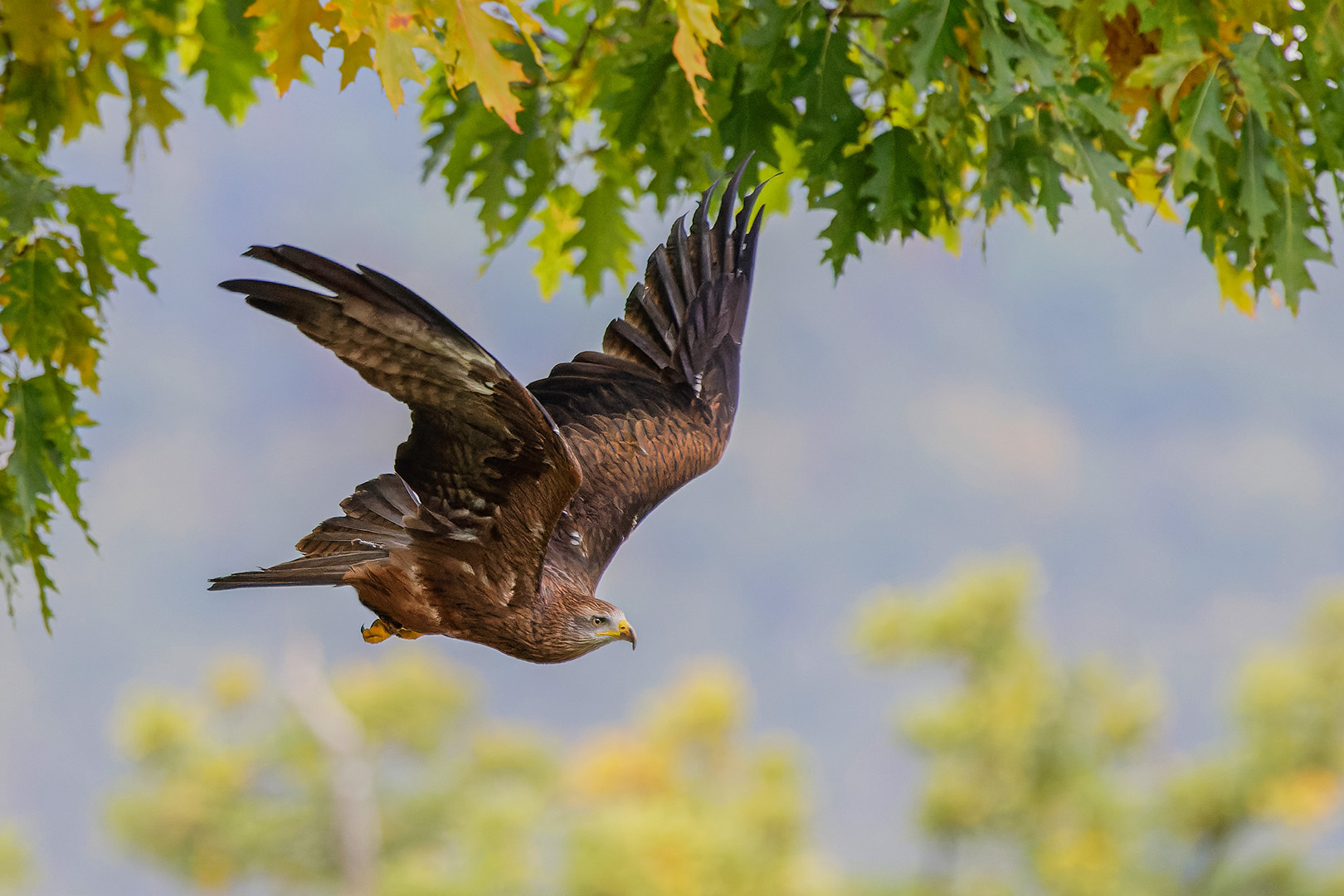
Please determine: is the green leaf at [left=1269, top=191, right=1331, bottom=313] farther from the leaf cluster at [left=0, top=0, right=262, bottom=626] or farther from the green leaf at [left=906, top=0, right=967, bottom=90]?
the leaf cluster at [left=0, top=0, right=262, bottom=626]

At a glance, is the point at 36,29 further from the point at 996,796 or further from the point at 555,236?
the point at 996,796

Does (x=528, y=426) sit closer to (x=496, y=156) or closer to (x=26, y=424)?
(x=26, y=424)

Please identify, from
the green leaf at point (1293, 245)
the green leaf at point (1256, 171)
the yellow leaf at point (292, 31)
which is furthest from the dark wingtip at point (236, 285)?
the green leaf at point (1293, 245)

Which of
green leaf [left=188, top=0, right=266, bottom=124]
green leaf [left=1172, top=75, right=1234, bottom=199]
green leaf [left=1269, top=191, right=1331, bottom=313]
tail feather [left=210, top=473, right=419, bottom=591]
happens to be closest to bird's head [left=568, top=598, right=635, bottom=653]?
tail feather [left=210, top=473, right=419, bottom=591]

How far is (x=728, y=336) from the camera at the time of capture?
259 centimetres

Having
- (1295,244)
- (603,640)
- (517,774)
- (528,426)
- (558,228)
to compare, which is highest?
(517,774)

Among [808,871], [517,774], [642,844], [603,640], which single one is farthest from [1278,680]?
[603,640]

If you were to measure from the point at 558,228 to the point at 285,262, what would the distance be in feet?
6.00

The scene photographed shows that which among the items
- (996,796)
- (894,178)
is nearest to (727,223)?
(894,178)

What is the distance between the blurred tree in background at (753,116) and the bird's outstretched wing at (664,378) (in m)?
0.22

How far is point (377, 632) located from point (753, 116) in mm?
1292

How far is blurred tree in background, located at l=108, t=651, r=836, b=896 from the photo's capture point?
401 inches

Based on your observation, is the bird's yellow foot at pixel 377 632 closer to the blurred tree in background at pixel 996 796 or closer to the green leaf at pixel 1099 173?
the green leaf at pixel 1099 173

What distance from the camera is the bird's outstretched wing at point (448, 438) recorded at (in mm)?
1576
